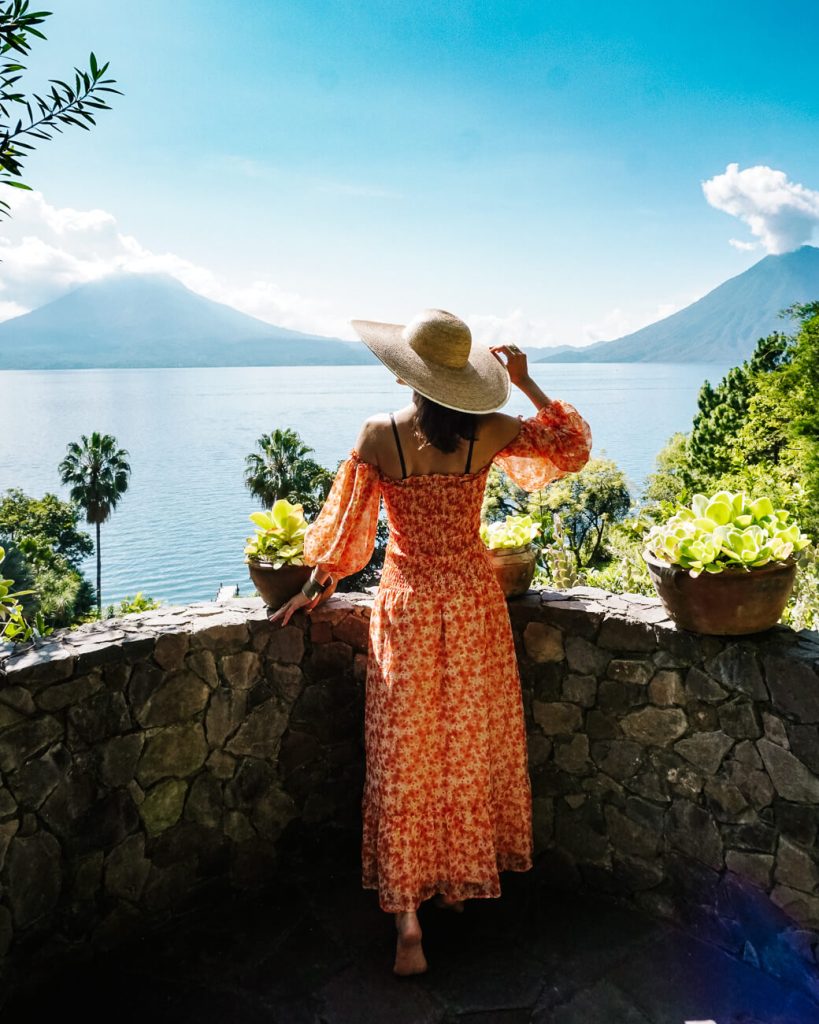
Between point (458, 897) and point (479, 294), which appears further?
point (479, 294)

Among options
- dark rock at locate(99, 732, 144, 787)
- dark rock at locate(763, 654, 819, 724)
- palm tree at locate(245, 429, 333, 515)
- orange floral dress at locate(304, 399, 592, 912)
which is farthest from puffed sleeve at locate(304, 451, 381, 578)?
palm tree at locate(245, 429, 333, 515)

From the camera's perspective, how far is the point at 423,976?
2.27m

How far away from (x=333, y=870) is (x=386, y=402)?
196 m

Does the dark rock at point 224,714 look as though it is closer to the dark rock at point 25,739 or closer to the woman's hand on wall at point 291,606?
the woman's hand on wall at point 291,606

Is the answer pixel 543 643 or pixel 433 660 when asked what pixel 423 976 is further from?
pixel 543 643

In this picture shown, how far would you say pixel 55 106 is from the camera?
196 cm

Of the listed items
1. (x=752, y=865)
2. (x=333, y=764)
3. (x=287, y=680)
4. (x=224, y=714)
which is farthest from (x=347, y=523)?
(x=752, y=865)

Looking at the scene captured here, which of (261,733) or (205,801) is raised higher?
(261,733)

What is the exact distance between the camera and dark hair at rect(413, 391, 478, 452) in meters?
2.12

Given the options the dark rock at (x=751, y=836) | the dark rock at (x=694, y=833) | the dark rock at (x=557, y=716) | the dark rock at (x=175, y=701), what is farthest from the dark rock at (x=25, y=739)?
the dark rock at (x=751, y=836)

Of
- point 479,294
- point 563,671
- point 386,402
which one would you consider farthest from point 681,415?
point 563,671

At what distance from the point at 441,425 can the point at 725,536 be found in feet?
2.89

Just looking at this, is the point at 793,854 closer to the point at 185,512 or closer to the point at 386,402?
the point at 185,512

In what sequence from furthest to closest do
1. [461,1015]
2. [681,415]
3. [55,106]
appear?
[681,415] → [461,1015] → [55,106]
